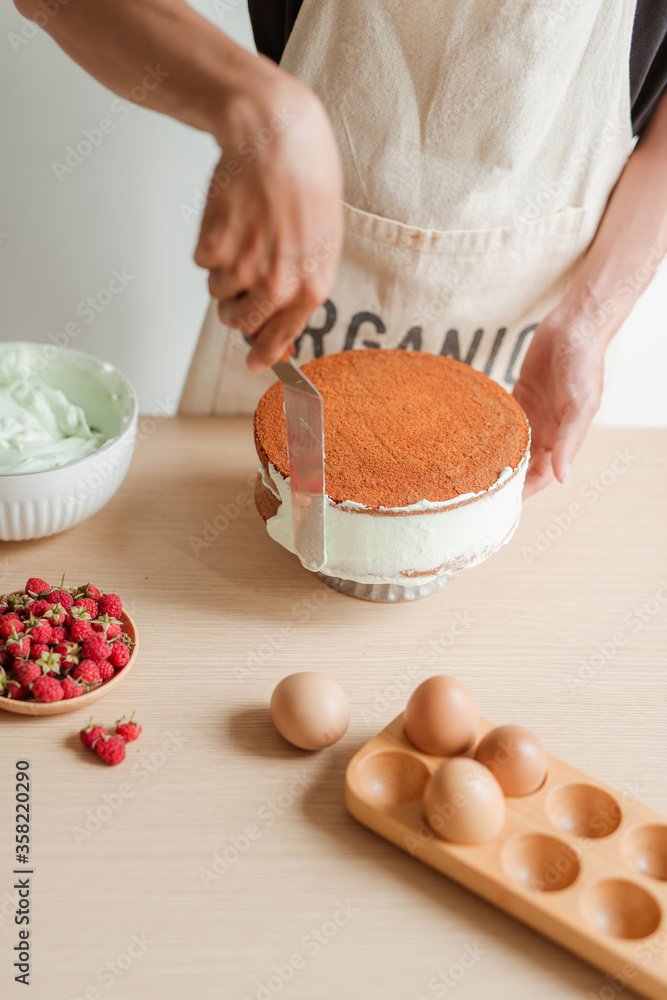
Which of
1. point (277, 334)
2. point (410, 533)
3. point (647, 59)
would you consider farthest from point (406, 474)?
point (647, 59)

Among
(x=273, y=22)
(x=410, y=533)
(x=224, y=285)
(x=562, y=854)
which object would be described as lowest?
(x=562, y=854)

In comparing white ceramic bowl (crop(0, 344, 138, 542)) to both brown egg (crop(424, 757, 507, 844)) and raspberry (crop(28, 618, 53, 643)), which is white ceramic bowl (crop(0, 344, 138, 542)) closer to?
raspberry (crop(28, 618, 53, 643))

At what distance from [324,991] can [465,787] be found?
0.66 ft

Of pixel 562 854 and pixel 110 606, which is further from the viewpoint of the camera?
pixel 110 606

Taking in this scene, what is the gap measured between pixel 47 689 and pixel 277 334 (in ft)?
1.42

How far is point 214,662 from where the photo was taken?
0.98m

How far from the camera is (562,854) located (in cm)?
76

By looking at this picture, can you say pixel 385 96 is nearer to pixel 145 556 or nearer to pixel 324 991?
pixel 145 556

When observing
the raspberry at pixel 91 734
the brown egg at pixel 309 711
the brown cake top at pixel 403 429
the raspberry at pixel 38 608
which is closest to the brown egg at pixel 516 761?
the brown egg at pixel 309 711

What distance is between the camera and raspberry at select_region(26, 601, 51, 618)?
92cm

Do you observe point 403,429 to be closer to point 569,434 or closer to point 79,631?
point 569,434

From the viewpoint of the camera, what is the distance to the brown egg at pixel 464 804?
0.75 metres

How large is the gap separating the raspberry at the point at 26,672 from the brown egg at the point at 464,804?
411 millimetres

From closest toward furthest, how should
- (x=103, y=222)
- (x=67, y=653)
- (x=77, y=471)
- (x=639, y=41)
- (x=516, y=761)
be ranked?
1. (x=516, y=761)
2. (x=67, y=653)
3. (x=77, y=471)
4. (x=639, y=41)
5. (x=103, y=222)
